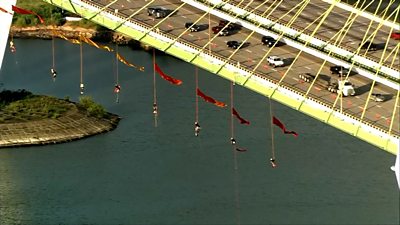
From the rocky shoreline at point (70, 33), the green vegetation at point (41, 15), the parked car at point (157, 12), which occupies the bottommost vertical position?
the parked car at point (157, 12)

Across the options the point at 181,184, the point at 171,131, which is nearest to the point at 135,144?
the point at 171,131

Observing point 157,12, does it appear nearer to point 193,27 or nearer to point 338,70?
point 193,27

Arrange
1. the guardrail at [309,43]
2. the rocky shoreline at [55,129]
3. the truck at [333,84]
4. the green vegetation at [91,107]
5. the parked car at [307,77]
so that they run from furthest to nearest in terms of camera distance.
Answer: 1. the green vegetation at [91,107]
2. the rocky shoreline at [55,129]
3. the guardrail at [309,43]
4. the parked car at [307,77]
5. the truck at [333,84]

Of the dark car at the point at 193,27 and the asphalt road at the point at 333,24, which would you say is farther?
the dark car at the point at 193,27

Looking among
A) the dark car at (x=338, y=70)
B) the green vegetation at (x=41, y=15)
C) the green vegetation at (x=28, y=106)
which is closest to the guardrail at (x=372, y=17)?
the dark car at (x=338, y=70)

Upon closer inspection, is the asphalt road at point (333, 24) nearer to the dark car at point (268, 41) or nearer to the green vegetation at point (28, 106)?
Result: the dark car at point (268, 41)

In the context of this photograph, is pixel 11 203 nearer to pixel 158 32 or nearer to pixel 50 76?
pixel 158 32
